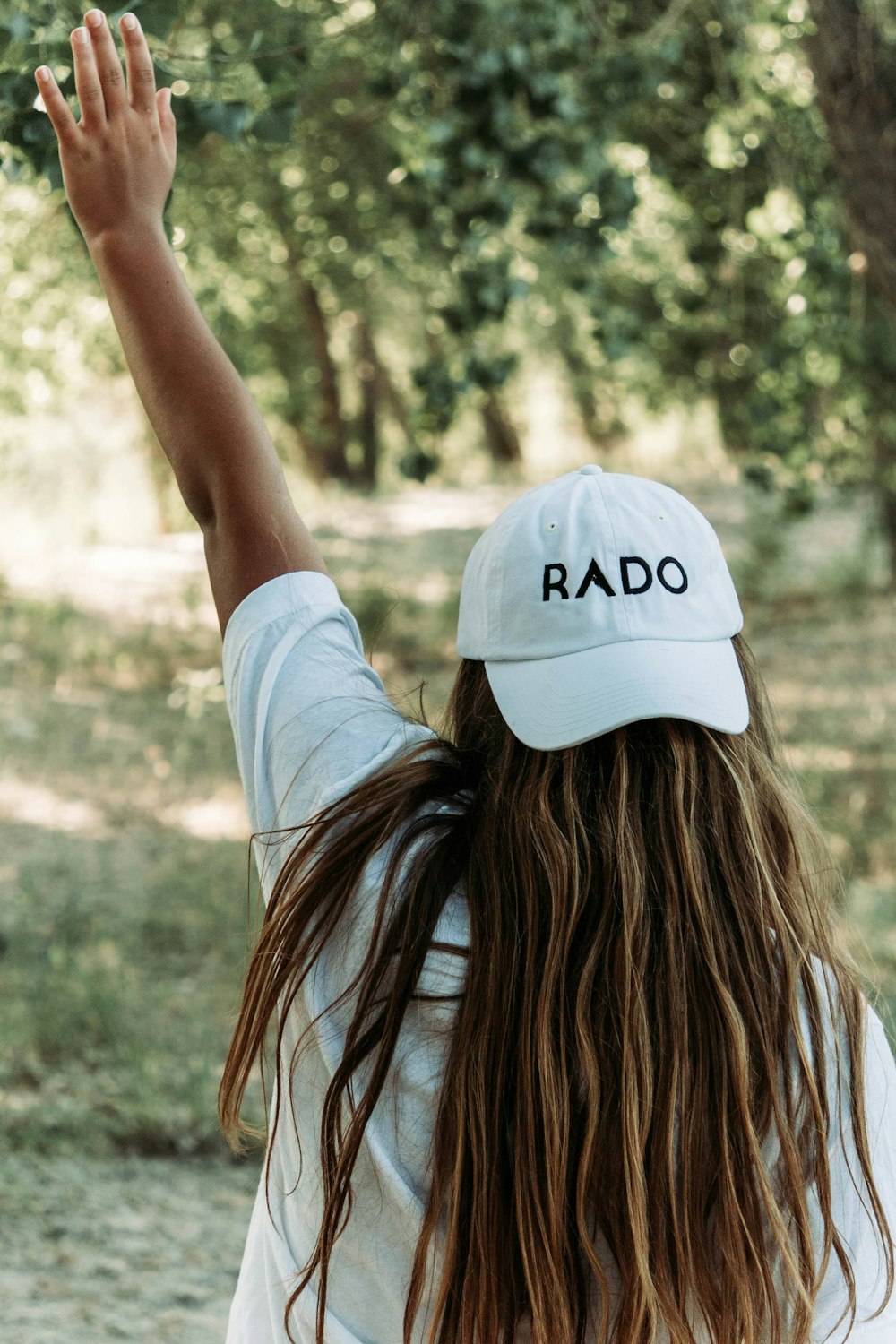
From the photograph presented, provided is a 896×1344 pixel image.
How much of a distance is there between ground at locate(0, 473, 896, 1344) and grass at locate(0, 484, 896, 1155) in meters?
0.01

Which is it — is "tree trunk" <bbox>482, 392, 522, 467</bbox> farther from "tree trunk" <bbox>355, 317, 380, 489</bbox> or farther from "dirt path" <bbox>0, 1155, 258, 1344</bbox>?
"dirt path" <bbox>0, 1155, 258, 1344</bbox>

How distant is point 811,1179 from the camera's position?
1.17m

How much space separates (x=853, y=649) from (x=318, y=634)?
7.93 m

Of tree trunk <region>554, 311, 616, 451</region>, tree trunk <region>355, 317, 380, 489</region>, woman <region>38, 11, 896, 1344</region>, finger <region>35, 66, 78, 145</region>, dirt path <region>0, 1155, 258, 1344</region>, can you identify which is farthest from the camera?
tree trunk <region>355, 317, 380, 489</region>

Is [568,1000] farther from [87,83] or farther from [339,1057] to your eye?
[87,83]

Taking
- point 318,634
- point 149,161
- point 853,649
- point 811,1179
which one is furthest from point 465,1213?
point 853,649

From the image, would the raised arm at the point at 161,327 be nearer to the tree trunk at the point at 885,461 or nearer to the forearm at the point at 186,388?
the forearm at the point at 186,388

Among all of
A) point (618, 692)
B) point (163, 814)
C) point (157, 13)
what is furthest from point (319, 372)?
point (618, 692)

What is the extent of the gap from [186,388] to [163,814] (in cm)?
508

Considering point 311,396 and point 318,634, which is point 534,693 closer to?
point 318,634

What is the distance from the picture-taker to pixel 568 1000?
116 centimetres

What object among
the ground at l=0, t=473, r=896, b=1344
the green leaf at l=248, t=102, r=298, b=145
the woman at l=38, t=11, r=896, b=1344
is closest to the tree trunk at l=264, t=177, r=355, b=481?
the ground at l=0, t=473, r=896, b=1344

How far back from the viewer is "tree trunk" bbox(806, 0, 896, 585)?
3.51 m

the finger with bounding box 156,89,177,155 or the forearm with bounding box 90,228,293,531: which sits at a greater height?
the finger with bounding box 156,89,177,155
